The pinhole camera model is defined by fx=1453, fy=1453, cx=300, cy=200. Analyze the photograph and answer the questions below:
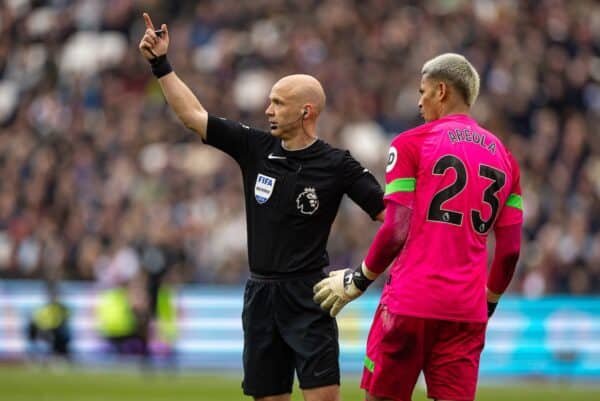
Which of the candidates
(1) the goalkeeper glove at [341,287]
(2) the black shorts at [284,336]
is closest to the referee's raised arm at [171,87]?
(2) the black shorts at [284,336]

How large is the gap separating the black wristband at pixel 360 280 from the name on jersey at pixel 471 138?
2.95 ft

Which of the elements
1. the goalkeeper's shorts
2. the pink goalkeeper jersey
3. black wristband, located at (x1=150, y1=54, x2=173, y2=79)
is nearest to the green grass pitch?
black wristband, located at (x1=150, y1=54, x2=173, y2=79)

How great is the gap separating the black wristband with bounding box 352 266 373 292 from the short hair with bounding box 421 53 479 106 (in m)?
1.10

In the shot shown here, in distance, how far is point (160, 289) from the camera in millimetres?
19781

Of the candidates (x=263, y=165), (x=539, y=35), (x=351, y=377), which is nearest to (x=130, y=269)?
(x=351, y=377)

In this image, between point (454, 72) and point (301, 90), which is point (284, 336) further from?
point (454, 72)

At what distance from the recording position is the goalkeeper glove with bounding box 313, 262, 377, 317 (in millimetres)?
7867

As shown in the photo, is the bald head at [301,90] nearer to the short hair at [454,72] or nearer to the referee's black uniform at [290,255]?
the referee's black uniform at [290,255]

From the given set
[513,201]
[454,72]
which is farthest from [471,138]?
[513,201]

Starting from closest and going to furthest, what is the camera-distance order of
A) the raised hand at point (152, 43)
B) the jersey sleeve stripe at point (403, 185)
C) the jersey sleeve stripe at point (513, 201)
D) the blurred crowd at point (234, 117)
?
1. the jersey sleeve stripe at point (403, 185)
2. the jersey sleeve stripe at point (513, 201)
3. the raised hand at point (152, 43)
4. the blurred crowd at point (234, 117)

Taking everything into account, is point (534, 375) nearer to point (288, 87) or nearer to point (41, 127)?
point (41, 127)

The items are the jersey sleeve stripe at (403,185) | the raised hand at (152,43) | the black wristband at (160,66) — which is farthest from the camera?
the black wristband at (160,66)

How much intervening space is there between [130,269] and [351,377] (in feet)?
13.1

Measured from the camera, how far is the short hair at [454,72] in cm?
772
